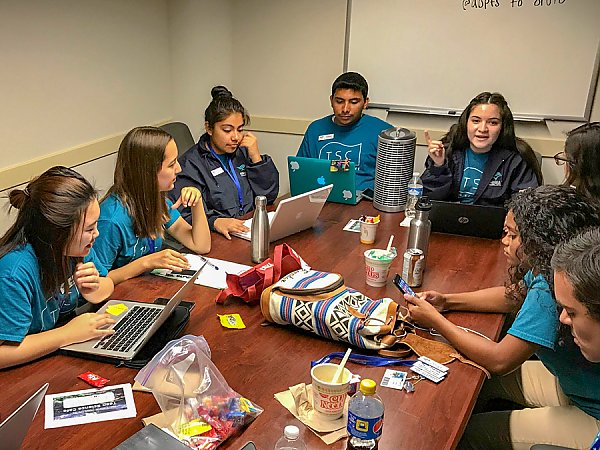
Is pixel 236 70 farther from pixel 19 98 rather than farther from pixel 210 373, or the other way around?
pixel 210 373

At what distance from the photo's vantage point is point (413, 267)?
1985 millimetres

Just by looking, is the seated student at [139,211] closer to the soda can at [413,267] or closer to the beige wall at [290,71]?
the soda can at [413,267]

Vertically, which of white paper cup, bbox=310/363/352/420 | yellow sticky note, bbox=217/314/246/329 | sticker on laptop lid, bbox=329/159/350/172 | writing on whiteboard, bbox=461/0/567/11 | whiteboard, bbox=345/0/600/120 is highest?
writing on whiteboard, bbox=461/0/567/11

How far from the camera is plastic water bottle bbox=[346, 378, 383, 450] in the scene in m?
1.18

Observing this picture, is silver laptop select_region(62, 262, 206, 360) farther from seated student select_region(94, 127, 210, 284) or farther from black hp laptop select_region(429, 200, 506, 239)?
black hp laptop select_region(429, 200, 506, 239)

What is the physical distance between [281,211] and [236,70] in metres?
2.32

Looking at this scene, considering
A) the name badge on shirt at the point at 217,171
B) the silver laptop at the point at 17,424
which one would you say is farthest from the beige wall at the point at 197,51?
the silver laptop at the point at 17,424

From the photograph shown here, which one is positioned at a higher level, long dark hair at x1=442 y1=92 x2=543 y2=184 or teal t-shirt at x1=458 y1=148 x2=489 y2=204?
long dark hair at x1=442 y1=92 x2=543 y2=184

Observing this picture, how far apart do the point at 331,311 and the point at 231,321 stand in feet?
1.05

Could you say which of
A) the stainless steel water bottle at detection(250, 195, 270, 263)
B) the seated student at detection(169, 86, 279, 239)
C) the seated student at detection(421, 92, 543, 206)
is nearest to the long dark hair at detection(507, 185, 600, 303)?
the stainless steel water bottle at detection(250, 195, 270, 263)

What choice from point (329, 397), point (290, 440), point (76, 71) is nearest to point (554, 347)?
point (329, 397)

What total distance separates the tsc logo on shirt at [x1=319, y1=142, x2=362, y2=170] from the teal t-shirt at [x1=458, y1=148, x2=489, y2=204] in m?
0.67

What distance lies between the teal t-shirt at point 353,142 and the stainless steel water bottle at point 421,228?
117cm

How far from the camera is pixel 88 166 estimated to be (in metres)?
3.36
